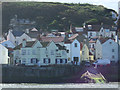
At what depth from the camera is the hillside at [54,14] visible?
3872 centimetres

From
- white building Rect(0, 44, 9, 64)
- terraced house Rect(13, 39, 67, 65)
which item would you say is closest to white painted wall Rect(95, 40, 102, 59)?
terraced house Rect(13, 39, 67, 65)

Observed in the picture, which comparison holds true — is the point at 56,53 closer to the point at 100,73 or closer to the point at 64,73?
the point at 64,73

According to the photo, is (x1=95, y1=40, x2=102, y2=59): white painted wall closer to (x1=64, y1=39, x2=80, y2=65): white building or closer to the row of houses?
the row of houses

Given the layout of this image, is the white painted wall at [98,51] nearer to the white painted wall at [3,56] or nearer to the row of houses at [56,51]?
the row of houses at [56,51]

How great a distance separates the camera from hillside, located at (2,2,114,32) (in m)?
38.7

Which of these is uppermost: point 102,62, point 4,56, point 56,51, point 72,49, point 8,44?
point 8,44

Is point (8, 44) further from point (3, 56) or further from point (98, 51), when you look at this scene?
point (98, 51)

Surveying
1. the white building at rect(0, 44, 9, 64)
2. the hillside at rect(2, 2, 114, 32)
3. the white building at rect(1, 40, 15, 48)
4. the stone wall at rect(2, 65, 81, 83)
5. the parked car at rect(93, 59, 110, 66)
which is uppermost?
the hillside at rect(2, 2, 114, 32)

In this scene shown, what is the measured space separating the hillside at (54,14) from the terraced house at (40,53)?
16.7 meters

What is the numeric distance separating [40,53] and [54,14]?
2588 cm

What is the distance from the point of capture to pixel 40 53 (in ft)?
61.3

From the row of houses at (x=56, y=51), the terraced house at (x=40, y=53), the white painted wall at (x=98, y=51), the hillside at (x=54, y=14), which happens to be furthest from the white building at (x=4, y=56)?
the hillside at (x=54, y=14)

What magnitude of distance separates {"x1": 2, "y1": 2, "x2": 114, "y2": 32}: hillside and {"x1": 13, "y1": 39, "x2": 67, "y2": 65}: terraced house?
16.7 metres

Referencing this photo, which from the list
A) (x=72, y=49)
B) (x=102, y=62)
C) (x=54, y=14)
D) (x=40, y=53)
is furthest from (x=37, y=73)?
(x=54, y=14)
